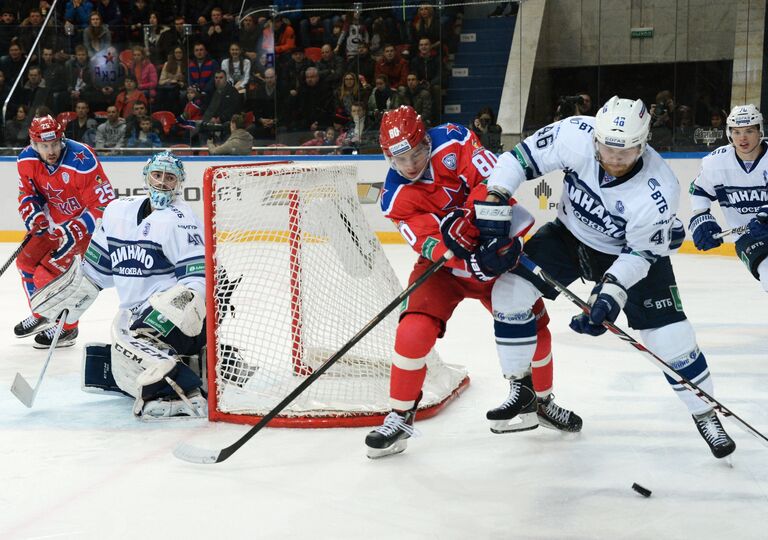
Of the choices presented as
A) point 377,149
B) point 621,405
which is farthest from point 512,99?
point 621,405

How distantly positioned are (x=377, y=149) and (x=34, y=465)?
5731 mm

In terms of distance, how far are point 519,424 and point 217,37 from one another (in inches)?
268

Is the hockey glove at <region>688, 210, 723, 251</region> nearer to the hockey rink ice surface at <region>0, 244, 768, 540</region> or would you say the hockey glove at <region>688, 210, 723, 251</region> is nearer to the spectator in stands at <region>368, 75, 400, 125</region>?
the hockey rink ice surface at <region>0, 244, 768, 540</region>

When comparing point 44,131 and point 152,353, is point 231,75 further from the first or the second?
point 152,353

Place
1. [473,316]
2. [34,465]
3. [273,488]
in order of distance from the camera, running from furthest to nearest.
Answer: [473,316]
[34,465]
[273,488]

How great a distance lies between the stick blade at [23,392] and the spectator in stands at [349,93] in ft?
18.0

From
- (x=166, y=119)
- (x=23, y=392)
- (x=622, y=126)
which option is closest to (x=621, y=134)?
(x=622, y=126)

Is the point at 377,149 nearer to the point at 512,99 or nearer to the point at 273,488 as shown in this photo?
the point at 512,99

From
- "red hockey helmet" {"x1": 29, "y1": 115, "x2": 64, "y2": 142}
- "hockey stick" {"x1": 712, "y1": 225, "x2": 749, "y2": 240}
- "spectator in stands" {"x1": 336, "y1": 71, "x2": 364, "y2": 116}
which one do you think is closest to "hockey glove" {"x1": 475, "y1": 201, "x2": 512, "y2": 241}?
"hockey stick" {"x1": 712, "y1": 225, "x2": 749, "y2": 240}

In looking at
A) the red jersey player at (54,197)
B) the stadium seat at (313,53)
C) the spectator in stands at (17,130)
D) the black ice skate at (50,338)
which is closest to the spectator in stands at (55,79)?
the spectator in stands at (17,130)

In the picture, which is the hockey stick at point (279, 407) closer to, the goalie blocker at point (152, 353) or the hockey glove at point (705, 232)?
the goalie blocker at point (152, 353)

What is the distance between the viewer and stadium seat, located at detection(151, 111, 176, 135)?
8.97 m

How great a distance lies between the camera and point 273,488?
2732 mm

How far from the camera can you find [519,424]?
3152 mm
